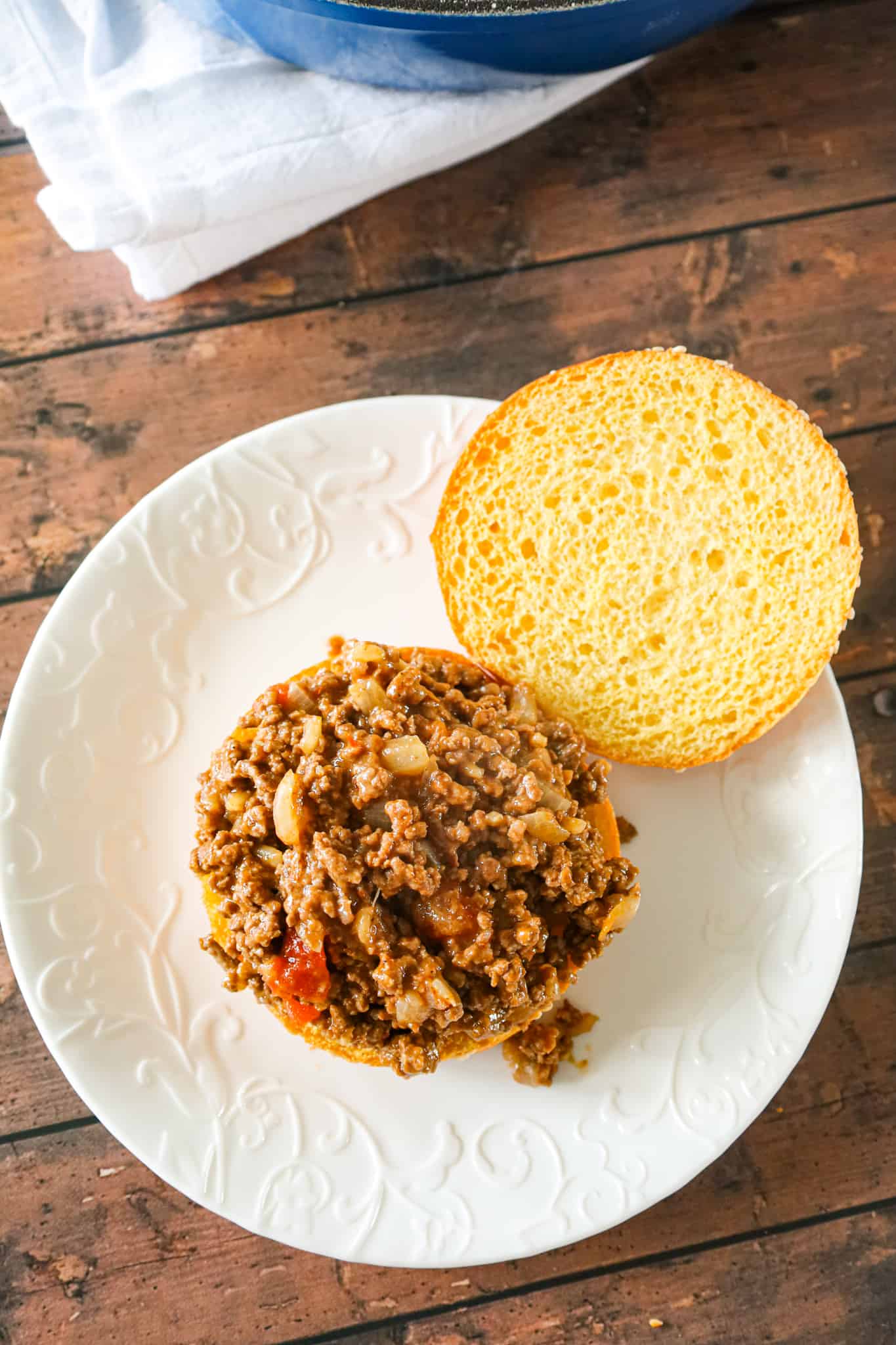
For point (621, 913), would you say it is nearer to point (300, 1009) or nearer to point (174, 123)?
point (300, 1009)

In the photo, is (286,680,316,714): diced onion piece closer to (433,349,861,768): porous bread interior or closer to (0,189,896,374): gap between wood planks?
(433,349,861,768): porous bread interior

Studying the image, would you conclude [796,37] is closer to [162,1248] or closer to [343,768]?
[343,768]

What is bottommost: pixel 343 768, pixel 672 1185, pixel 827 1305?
pixel 827 1305

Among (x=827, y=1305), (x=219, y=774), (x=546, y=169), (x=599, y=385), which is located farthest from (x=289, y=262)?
(x=827, y=1305)

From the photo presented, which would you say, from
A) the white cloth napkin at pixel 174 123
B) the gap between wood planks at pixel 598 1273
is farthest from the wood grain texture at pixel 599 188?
the gap between wood planks at pixel 598 1273

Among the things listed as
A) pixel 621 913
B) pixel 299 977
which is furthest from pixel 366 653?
pixel 621 913
